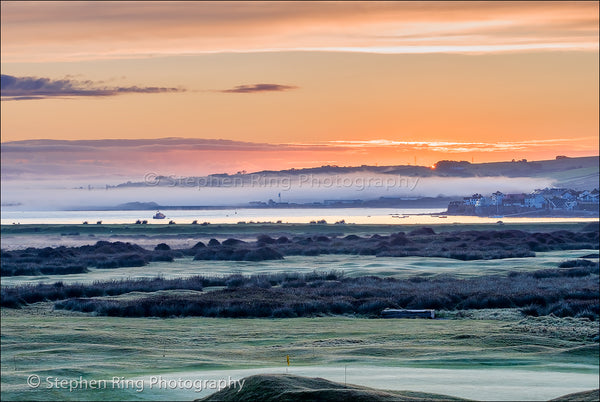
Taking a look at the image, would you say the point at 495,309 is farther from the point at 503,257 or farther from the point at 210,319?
the point at 503,257

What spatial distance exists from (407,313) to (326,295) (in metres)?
7.66

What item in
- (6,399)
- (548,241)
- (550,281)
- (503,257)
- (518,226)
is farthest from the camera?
(518,226)

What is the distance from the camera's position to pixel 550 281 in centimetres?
5372

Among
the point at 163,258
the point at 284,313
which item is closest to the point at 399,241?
the point at 163,258

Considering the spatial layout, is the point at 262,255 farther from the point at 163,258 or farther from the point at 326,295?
the point at 326,295

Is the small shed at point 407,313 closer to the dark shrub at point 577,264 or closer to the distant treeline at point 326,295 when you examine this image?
the distant treeline at point 326,295

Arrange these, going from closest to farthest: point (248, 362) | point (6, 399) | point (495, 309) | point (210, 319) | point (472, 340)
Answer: point (6, 399) < point (248, 362) < point (472, 340) < point (210, 319) < point (495, 309)

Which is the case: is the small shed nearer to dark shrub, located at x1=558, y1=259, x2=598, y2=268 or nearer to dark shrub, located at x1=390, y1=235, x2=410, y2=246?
dark shrub, located at x1=558, y1=259, x2=598, y2=268

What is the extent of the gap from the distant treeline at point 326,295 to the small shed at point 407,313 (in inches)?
20.6

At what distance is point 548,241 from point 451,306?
187ft

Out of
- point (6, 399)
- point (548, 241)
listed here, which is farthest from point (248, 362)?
point (548, 241)

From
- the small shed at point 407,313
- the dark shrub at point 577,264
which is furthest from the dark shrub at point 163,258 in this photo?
the small shed at point 407,313

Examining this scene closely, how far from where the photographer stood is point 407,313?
39938 millimetres

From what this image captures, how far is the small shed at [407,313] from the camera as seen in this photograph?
1550 inches
